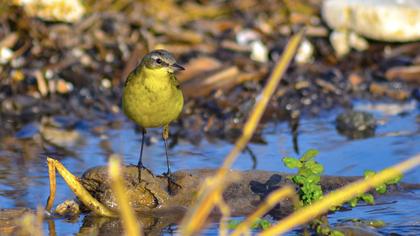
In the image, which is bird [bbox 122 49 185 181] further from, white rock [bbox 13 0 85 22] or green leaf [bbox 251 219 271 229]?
white rock [bbox 13 0 85 22]

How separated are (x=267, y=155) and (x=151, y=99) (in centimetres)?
174

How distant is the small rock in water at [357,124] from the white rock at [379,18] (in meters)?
2.01

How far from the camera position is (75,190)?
525 cm

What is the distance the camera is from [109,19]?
9.63 metres

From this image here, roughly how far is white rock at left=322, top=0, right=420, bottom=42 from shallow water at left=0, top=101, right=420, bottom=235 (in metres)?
1.44

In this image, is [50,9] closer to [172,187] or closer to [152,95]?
[152,95]

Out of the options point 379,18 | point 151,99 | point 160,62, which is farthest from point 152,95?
point 379,18

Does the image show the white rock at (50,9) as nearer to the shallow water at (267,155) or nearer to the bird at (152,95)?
the shallow water at (267,155)

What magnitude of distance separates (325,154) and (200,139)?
1175 mm

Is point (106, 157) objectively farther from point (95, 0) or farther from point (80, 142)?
point (95, 0)

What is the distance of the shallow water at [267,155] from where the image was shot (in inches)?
223

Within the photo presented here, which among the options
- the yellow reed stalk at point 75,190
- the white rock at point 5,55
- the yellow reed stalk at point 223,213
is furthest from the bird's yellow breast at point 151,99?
the white rock at point 5,55

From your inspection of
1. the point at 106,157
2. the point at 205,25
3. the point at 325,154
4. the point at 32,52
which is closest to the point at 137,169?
the point at 106,157

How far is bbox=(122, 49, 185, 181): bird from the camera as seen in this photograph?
5609 millimetres
